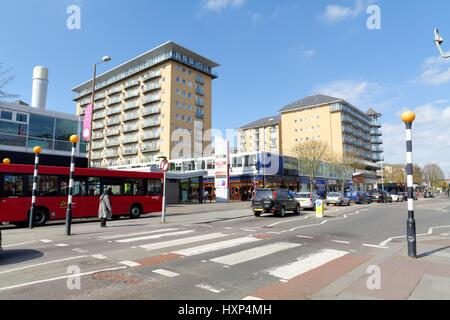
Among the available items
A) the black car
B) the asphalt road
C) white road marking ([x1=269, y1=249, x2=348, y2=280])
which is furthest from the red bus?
white road marking ([x1=269, y1=249, x2=348, y2=280])

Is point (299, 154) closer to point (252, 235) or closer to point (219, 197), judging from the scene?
point (219, 197)

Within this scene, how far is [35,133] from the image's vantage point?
23938 mm

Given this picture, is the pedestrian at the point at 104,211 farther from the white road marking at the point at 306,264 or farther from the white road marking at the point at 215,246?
the white road marking at the point at 306,264

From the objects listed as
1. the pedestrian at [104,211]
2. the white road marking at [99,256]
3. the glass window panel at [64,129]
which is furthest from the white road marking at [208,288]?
the glass window panel at [64,129]

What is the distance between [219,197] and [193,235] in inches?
1214

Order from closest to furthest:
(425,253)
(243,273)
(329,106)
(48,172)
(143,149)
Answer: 1. (243,273)
2. (425,253)
3. (48,172)
4. (143,149)
5. (329,106)

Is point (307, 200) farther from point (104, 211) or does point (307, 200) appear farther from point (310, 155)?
point (310, 155)

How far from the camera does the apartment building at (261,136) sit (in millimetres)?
98312

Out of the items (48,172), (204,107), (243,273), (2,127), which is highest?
(204,107)

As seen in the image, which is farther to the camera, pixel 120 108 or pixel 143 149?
pixel 120 108

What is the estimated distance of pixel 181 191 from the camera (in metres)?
41.8

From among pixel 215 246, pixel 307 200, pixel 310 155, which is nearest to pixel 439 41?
pixel 215 246

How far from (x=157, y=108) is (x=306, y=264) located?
65720 mm

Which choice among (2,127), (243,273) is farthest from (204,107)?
(243,273)
